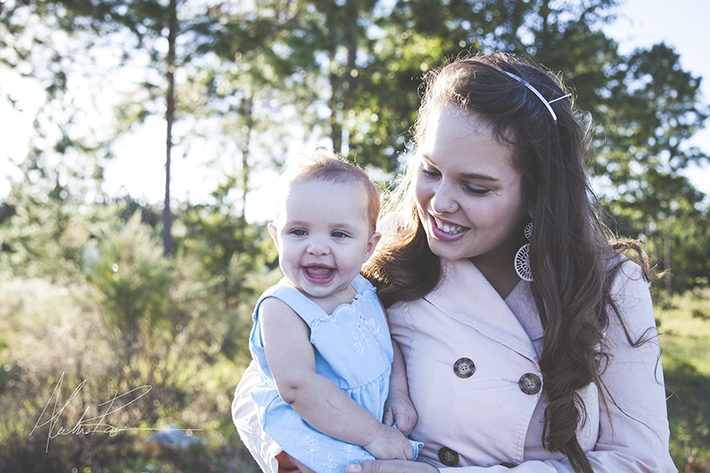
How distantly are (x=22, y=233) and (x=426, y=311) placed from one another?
1001cm

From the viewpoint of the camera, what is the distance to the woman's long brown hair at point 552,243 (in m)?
1.51

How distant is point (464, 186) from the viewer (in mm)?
1613

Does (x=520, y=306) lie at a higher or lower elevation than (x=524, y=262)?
lower

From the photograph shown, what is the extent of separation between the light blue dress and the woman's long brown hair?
0.31 m

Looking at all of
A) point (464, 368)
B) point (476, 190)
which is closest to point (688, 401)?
point (464, 368)

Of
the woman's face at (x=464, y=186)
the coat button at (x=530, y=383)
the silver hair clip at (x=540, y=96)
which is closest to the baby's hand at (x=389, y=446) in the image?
the coat button at (x=530, y=383)

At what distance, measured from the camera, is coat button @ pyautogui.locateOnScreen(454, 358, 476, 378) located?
61.5 inches

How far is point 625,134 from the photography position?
20.9 feet

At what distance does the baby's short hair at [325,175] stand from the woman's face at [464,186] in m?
0.16

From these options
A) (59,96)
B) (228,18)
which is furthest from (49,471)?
(228,18)

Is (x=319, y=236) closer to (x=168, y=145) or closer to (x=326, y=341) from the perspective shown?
(x=326, y=341)

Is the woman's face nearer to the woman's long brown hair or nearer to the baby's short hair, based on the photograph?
the woman's long brown hair

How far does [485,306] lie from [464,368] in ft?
0.81

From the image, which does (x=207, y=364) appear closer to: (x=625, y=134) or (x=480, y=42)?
(x=480, y=42)
